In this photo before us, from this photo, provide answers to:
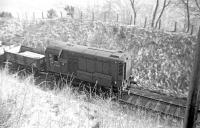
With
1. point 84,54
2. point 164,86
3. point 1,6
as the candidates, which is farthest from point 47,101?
point 1,6

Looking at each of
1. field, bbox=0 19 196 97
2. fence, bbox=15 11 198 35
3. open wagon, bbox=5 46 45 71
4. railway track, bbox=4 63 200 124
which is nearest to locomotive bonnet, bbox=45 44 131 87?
open wagon, bbox=5 46 45 71

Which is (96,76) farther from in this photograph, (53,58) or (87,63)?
(53,58)

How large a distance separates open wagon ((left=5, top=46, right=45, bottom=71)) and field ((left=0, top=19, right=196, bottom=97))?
1.79 metres

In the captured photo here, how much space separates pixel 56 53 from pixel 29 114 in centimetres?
944

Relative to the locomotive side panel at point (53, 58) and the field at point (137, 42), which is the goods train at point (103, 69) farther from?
the field at point (137, 42)

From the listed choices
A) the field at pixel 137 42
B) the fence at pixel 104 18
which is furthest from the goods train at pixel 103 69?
the fence at pixel 104 18

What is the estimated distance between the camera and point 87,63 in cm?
1431

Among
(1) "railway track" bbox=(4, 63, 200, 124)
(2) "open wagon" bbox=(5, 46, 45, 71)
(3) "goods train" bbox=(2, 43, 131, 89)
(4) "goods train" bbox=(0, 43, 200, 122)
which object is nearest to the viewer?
(1) "railway track" bbox=(4, 63, 200, 124)

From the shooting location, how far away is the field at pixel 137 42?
757 inches

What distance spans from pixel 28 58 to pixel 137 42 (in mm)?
11704

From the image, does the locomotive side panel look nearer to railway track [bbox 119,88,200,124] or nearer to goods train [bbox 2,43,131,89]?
goods train [bbox 2,43,131,89]

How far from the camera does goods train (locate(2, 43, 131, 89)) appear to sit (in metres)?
13.6

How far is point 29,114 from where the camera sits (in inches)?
239

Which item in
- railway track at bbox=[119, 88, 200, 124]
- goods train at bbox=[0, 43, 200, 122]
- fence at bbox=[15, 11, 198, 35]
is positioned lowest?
railway track at bbox=[119, 88, 200, 124]
